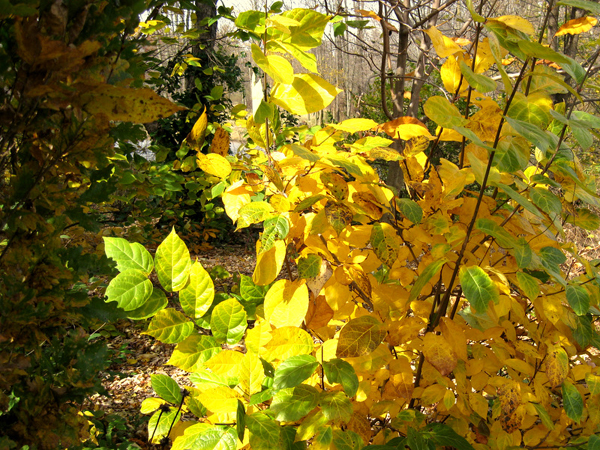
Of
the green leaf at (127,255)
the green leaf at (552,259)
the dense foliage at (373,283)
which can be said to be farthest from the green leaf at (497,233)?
the green leaf at (127,255)

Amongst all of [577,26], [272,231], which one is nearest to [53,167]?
[272,231]

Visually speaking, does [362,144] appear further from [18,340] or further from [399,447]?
[18,340]

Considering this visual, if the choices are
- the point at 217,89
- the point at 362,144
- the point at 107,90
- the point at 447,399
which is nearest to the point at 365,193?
the point at 362,144

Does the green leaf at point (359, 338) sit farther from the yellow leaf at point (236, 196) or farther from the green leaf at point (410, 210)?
the yellow leaf at point (236, 196)

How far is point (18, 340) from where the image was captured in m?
0.78

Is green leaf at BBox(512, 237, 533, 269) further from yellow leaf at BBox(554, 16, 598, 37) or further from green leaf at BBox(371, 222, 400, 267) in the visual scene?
yellow leaf at BBox(554, 16, 598, 37)

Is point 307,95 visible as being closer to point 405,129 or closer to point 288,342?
point 405,129

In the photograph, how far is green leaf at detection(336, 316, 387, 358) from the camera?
858 millimetres

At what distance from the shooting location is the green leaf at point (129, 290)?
2.65 ft

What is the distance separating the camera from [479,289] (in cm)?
80

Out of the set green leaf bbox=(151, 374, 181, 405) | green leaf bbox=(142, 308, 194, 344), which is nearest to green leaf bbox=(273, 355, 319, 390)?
green leaf bbox=(142, 308, 194, 344)

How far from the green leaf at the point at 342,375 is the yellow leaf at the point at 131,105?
536 mm

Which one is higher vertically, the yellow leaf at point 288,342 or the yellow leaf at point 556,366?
the yellow leaf at point 288,342

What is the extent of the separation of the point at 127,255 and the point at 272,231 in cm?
30
